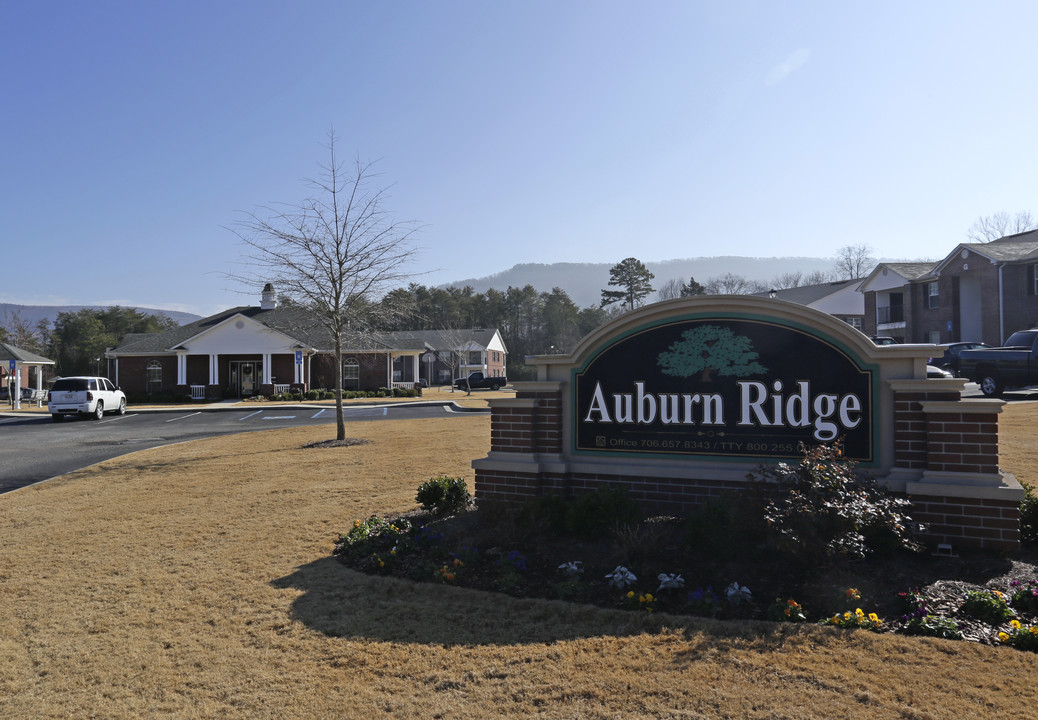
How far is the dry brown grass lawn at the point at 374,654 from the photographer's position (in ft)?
12.3

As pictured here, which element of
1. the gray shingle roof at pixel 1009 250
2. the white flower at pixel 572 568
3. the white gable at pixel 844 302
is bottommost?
the white flower at pixel 572 568

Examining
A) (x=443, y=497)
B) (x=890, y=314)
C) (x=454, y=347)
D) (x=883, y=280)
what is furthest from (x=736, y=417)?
(x=454, y=347)

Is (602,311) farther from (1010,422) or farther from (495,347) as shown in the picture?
(1010,422)

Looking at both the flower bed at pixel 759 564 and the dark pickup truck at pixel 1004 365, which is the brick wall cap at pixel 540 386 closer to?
the flower bed at pixel 759 564

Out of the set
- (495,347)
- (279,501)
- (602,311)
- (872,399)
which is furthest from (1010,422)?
(602,311)

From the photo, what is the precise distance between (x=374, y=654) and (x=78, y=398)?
26712 millimetres

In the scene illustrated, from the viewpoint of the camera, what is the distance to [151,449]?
53.2 ft

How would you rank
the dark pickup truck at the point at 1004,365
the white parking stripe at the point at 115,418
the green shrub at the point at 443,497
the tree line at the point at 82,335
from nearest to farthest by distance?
the green shrub at the point at 443,497, the dark pickup truck at the point at 1004,365, the white parking stripe at the point at 115,418, the tree line at the point at 82,335

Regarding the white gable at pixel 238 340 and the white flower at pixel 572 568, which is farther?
the white gable at pixel 238 340

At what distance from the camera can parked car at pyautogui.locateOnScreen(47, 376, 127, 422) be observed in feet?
84.0

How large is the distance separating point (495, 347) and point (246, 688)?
6556 cm

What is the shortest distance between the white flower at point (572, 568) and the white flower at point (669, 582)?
70 centimetres

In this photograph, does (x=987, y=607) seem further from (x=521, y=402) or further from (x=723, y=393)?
(x=521, y=402)

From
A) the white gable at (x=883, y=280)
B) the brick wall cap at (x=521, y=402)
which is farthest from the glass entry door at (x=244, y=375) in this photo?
the white gable at (x=883, y=280)
